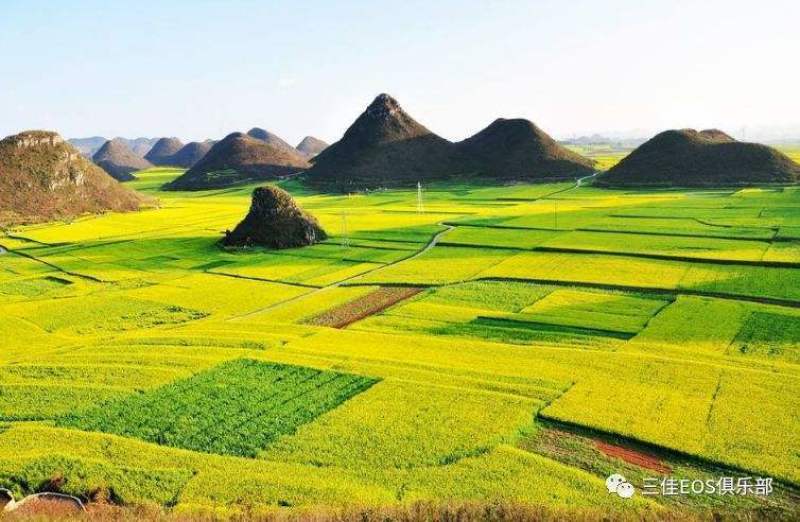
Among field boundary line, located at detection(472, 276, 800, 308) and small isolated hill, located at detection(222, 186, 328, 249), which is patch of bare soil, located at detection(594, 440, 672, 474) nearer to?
field boundary line, located at detection(472, 276, 800, 308)

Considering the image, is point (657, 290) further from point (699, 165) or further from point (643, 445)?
point (699, 165)

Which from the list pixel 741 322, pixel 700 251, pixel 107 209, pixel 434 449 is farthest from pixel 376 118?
pixel 434 449

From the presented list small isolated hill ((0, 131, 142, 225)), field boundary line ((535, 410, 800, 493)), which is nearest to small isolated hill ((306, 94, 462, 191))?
small isolated hill ((0, 131, 142, 225))

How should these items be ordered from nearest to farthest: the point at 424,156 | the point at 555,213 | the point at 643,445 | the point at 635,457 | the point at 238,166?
1. the point at 635,457
2. the point at 643,445
3. the point at 555,213
4. the point at 424,156
5. the point at 238,166

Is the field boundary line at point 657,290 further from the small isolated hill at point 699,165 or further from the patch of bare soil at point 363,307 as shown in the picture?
the small isolated hill at point 699,165

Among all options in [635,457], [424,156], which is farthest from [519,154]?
[635,457]

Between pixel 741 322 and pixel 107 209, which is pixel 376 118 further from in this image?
pixel 741 322
